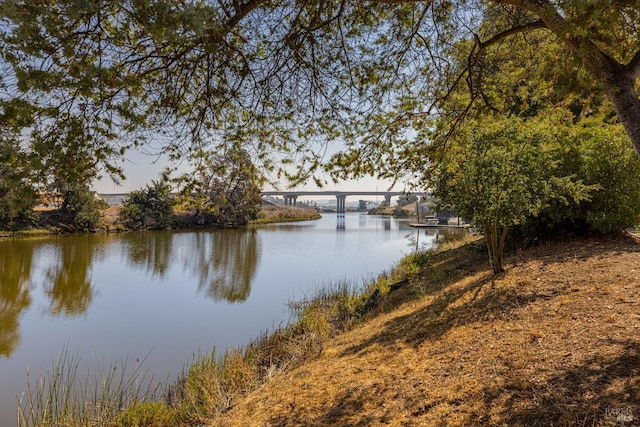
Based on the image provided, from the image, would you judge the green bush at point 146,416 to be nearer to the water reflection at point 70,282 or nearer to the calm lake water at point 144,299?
the calm lake water at point 144,299

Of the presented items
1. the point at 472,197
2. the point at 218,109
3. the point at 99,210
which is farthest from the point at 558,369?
the point at 99,210

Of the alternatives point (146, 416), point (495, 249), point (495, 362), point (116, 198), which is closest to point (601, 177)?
point (495, 249)

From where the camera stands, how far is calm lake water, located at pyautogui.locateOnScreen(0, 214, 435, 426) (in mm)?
7238

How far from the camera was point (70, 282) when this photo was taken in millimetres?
13219

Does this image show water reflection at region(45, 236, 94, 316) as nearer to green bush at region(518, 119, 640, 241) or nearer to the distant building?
green bush at region(518, 119, 640, 241)

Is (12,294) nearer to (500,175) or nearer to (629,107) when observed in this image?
(500,175)

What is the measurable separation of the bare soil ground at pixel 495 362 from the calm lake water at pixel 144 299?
3330 mm

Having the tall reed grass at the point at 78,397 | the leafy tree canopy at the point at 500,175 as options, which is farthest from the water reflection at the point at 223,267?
the leafy tree canopy at the point at 500,175

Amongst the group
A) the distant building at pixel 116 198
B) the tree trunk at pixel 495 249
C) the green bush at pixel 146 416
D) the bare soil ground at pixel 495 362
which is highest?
the distant building at pixel 116 198

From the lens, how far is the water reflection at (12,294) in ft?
26.0

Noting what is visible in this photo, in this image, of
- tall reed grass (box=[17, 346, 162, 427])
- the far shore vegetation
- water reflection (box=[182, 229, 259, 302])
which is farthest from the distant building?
the far shore vegetation

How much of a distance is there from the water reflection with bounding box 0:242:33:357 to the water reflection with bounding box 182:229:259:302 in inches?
191

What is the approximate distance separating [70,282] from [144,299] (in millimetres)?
4184

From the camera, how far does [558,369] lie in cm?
303
